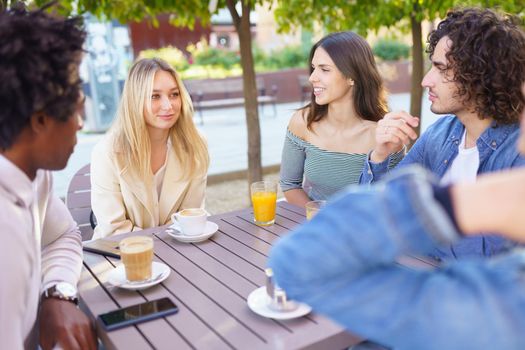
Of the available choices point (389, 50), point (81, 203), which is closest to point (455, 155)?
point (81, 203)

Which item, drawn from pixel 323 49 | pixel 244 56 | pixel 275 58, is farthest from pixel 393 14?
pixel 275 58

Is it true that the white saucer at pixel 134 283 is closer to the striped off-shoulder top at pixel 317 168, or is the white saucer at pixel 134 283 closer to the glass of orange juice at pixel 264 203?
the glass of orange juice at pixel 264 203

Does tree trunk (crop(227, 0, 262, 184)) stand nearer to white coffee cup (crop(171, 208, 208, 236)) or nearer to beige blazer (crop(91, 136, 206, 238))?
beige blazer (crop(91, 136, 206, 238))

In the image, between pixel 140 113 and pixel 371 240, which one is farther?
pixel 140 113

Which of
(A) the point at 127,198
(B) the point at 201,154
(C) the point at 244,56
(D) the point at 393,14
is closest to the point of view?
(A) the point at 127,198

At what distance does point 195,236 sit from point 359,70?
1.27 meters

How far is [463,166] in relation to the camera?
1820 millimetres

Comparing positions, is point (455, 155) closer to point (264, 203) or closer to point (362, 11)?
point (264, 203)

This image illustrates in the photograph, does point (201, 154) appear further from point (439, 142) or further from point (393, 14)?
point (393, 14)

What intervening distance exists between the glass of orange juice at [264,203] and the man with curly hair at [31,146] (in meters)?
0.81

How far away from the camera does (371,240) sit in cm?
61

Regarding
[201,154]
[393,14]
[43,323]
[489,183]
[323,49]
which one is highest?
[393,14]

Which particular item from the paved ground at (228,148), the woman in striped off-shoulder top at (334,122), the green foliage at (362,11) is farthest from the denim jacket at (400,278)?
the green foliage at (362,11)

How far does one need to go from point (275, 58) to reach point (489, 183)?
15.1 m
